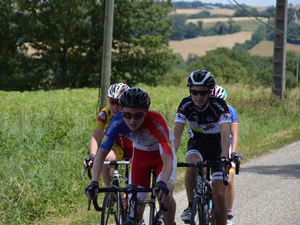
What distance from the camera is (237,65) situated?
94312 millimetres

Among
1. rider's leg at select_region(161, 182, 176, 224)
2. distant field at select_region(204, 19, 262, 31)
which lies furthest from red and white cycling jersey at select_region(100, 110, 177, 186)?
distant field at select_region(204, 19, 262, 31)

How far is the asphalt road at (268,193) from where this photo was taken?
9.21 m

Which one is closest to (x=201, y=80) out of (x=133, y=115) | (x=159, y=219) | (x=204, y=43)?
→ (x=133, y=115)

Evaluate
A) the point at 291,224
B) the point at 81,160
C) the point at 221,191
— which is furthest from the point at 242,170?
the point at 221,191

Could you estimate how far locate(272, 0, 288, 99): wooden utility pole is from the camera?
2647cm

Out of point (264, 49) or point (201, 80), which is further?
point (264, 49)

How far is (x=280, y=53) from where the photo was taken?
26.7 metres

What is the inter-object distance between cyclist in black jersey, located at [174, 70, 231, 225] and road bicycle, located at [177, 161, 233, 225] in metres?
0.09

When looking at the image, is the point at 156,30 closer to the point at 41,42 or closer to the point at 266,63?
the point at 41,42

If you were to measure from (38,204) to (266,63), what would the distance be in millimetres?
98958

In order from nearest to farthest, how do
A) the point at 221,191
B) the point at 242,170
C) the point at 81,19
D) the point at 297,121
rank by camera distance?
1. the point at 221,191
2. the point at 242,170
3. the point at 297,121
4. the point at 81,19

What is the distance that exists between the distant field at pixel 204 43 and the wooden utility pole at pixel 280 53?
90.5m

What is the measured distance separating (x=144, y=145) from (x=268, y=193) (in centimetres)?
542

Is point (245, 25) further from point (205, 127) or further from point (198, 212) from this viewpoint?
point (198, 212)
